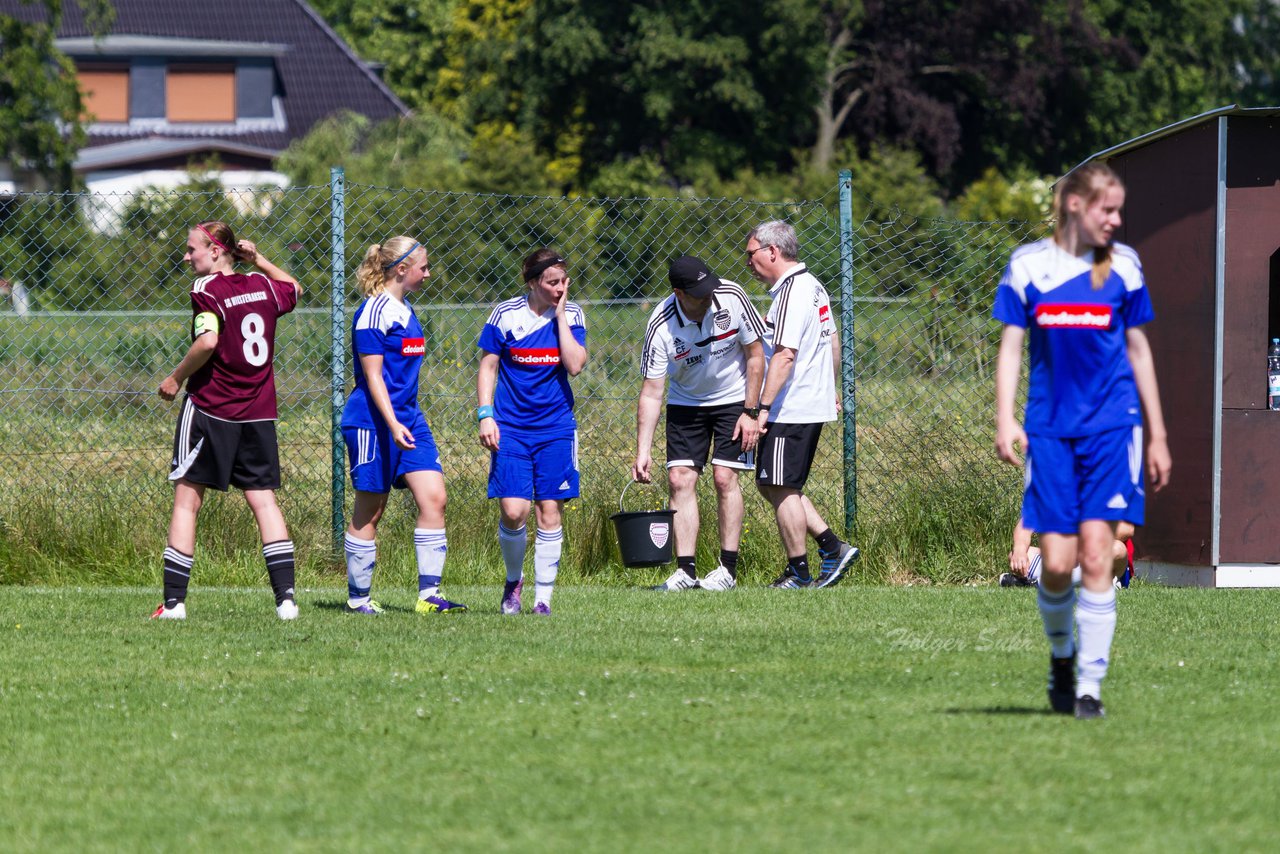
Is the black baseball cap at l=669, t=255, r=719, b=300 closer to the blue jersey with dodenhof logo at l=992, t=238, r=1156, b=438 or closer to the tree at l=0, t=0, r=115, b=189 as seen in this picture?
the blue jersey with dodenhof logo at l=992, t=238, r=1156, b=438

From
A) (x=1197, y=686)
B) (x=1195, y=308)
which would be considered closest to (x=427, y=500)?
(x=1197, y=686)

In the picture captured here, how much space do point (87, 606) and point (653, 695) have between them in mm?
3854

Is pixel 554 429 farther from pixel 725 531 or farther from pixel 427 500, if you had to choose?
pixel 725 531

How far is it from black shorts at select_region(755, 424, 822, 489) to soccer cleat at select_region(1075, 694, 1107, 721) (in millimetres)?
4018

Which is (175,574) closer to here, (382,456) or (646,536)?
(382,456)

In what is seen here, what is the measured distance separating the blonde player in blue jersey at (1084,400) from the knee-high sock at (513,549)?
3.22 metres

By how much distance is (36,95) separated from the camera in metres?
28.6

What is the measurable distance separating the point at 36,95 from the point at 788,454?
2286cm

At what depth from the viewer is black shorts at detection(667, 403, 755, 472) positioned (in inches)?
374

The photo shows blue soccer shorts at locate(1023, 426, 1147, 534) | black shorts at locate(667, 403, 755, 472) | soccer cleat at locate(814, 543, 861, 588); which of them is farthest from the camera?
soccer cleat at locate(814, 543, 861, 588)

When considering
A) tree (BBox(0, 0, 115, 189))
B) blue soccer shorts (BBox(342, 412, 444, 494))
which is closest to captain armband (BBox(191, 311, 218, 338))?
blue soccer shorts (BBox(342, 412, 444, 494))

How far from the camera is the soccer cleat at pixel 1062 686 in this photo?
556cm

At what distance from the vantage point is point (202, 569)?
992 centimetres

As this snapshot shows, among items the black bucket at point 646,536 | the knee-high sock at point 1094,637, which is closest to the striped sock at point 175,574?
the black bucket at point 646,536
